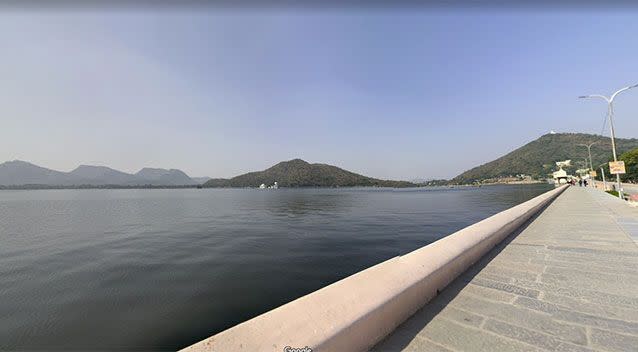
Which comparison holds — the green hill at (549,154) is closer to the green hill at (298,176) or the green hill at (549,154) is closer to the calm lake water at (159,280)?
the green hill at (298,176)

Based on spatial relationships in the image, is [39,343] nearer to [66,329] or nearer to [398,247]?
[66,329]

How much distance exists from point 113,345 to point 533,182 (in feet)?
565

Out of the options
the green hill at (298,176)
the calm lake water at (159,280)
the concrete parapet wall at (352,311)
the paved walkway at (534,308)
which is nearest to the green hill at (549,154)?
the green hill at (298,176)

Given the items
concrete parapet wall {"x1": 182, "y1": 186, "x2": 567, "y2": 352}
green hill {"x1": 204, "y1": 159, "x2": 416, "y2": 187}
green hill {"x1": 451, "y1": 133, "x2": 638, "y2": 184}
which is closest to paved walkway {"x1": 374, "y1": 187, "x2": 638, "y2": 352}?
concrete parapet wall {"x1": 182, "y1": 186, "x2": 567, "y2": 352}

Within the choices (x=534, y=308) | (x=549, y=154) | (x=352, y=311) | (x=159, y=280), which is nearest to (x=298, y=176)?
(x=549, y=154)

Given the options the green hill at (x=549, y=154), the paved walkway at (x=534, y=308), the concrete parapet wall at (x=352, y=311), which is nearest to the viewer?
the concrete parapet wall at (x=352, y=311)

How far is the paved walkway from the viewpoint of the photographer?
2.13 m

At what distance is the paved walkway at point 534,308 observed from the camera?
2133 millimetres

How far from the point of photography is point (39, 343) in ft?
15.5

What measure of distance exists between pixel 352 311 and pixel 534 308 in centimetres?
213

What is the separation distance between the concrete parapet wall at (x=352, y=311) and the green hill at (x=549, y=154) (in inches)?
5649

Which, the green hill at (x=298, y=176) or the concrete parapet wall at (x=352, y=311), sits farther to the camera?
the green hill at (x=298, y=176)

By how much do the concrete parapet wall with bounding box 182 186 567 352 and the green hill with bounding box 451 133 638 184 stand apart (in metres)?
143

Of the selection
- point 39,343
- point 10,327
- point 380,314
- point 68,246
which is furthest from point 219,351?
point 68,246
